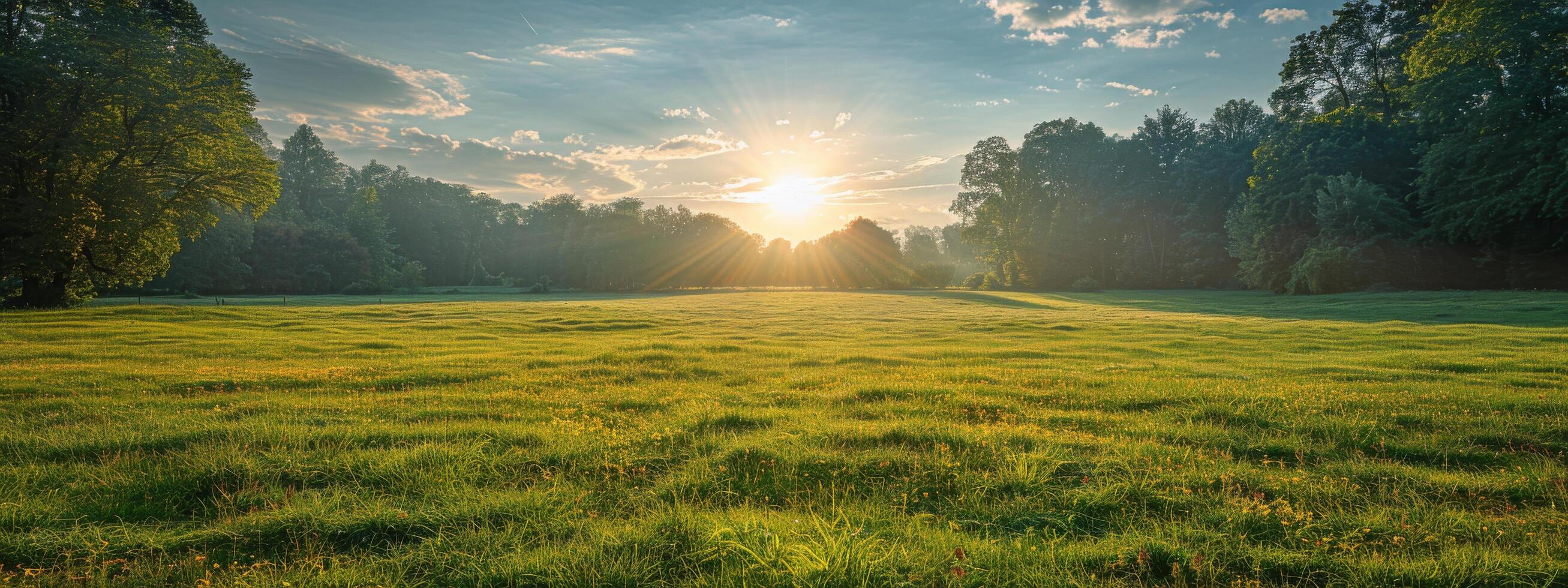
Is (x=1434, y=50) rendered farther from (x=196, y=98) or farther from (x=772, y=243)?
(x=772, y=243)

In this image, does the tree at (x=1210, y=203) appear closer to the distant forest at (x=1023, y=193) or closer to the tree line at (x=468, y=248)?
the distant forest at (x=1023, y=193)

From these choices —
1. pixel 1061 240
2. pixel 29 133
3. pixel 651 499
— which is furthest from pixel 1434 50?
pixel 29 133

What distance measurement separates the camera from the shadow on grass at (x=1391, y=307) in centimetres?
2486

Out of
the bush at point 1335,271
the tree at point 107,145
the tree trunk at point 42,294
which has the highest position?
the tree at point 107,145

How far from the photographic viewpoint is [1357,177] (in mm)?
47094

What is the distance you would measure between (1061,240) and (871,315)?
5055 centimetres

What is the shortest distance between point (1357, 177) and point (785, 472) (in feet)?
198

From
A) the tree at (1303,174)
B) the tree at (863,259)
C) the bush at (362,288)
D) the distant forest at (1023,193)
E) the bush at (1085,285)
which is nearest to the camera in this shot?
the distant forest at (1023,193)

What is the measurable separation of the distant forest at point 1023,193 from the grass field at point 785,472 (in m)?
18.9

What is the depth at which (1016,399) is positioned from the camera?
391 inches

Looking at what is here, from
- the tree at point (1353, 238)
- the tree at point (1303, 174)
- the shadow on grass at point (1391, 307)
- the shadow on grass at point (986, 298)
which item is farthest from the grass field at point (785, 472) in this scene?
the tree at point (1303, 174)

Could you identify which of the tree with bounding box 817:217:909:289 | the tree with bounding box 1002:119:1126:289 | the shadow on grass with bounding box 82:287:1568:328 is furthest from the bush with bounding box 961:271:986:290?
the shadow on grass with bounding box 82:287:1568:328

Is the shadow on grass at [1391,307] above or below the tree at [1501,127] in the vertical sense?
below

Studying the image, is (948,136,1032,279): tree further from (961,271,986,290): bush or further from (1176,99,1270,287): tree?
(1176,99,1270,287): tree
